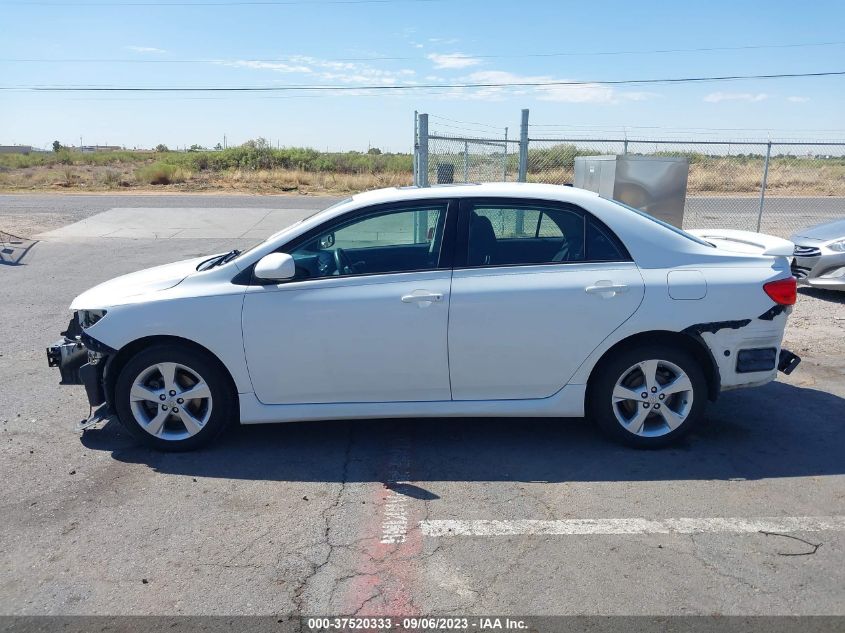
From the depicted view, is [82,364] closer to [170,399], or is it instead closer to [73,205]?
[170,399]

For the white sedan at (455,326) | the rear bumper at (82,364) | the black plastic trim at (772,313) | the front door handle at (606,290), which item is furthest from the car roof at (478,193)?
the rear bumper at (82,364)

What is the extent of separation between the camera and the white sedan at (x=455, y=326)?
15.6ft

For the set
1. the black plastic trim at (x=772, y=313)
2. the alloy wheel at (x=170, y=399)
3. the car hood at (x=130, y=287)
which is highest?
the car hood at (x=130, y=287)

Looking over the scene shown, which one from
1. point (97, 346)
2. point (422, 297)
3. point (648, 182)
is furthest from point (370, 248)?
point (648, 182)

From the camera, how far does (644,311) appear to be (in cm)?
477

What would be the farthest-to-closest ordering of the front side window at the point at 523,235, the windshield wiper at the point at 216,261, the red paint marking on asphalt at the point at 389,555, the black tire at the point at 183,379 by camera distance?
the windshield wiper at the point at 216,261 < the front side window at the point at 523,235 < the black tire at the point at 183,379 < the red paint marking on asphalt at the point at 389,555

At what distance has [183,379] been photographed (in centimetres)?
491

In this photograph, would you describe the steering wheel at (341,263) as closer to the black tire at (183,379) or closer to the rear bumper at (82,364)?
the black tire at (183,379)

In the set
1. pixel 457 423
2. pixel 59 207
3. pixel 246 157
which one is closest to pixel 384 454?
pixel 457 423

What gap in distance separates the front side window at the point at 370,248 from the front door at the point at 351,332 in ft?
0.05

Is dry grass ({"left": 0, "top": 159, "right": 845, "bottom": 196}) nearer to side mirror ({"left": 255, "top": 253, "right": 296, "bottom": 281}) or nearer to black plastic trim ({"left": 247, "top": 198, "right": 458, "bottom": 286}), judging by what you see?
black plastic trim ({"left": 247, "top": 198, "right": 458, "bottom": 286})

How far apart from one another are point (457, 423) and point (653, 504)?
5.44 feet

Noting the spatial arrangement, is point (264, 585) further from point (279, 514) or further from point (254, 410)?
point (254, 410)

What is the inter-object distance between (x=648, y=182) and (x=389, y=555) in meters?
8.11
